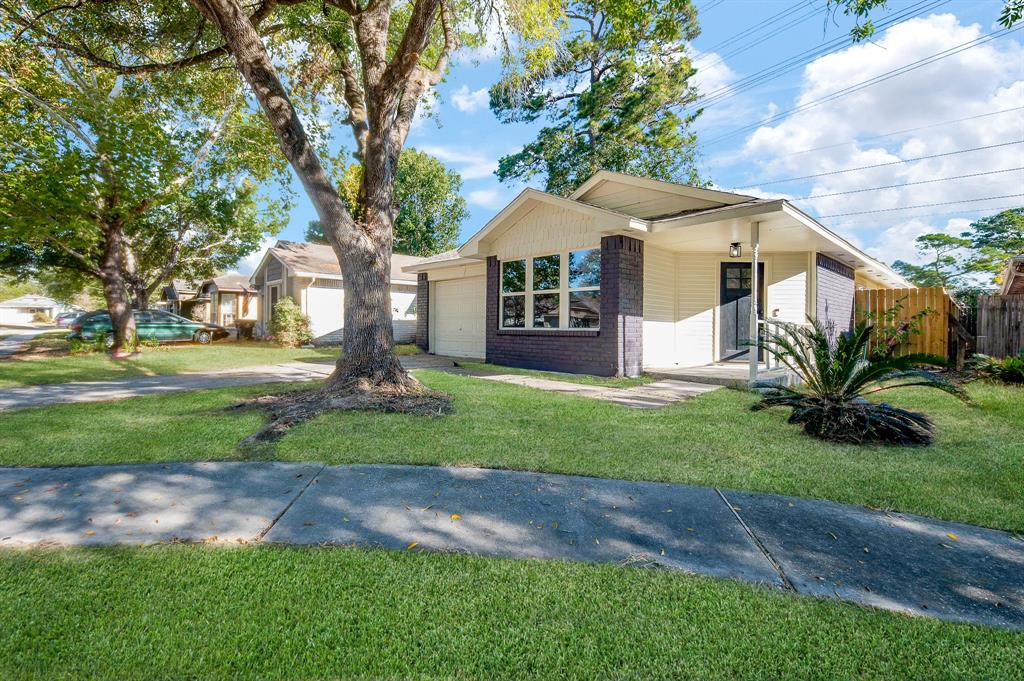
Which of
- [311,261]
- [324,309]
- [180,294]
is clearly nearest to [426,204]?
[311,261]

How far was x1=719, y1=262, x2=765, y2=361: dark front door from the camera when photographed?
10602 mm

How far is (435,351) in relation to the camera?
50.0ft

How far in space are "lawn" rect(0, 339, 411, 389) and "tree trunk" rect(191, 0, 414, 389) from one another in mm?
6338

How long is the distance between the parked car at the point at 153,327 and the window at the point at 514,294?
13.2 m

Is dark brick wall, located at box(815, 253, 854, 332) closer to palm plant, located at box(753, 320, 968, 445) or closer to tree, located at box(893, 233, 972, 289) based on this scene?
palm plant, located at box(753, 320, 968, 445)

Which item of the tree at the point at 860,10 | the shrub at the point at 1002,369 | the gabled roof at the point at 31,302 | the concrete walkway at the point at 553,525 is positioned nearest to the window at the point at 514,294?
the tree at the point at 860,10

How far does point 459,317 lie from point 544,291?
4.35 metres

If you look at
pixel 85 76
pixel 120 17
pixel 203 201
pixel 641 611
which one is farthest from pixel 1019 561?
pixel 203 201

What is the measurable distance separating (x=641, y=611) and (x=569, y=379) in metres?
7.24

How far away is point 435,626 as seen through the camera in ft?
6.17

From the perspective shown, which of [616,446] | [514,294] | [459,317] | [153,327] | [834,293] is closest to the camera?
[616,446]

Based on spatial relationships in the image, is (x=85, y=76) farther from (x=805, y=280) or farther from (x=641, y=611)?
(x=805, y=280)

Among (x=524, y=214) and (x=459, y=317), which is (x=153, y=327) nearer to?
(x=459, y=317)

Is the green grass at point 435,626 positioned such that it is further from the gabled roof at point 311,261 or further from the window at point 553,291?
the gabled roof at point 311,261
